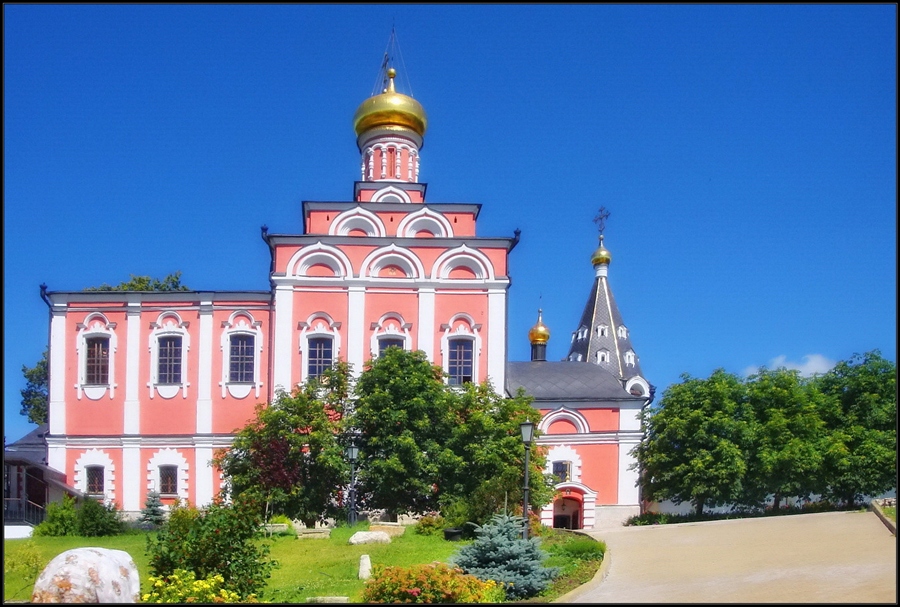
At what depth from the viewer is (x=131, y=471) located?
24.4 meters

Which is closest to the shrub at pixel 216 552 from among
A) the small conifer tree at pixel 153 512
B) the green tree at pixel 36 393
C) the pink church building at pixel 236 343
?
the small conifer tree at pixel 153 512

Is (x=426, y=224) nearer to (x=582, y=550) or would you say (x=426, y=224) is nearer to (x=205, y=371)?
(x=205, y=371)

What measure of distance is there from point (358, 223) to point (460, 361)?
5.51m

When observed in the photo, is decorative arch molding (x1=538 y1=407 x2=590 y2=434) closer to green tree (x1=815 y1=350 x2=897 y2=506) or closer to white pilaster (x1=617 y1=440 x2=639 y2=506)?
white pilaster (x1=617 y1=440 x2=639 y2=506)

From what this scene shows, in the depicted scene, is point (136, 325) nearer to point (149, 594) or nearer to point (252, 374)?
point (252, 374)

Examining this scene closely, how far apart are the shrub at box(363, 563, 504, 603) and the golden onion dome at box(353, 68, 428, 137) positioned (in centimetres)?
2062

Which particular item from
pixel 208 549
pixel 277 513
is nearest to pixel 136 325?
pixel 277 513

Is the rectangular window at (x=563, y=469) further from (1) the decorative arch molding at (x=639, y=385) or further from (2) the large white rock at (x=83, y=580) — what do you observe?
(2) the large white rock at (x=83, y=580)

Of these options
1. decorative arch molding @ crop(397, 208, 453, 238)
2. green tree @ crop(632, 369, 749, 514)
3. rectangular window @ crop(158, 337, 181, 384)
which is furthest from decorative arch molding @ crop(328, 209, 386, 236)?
green tree @ crop(632, 369, 749, 514)

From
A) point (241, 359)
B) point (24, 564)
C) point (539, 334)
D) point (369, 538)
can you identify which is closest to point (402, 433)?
point (369, 538)

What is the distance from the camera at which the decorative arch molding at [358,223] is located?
2670 centimetres

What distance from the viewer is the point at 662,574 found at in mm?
11938

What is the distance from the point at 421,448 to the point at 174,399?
8.24 metres

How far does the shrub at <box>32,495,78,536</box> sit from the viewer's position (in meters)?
19.2
